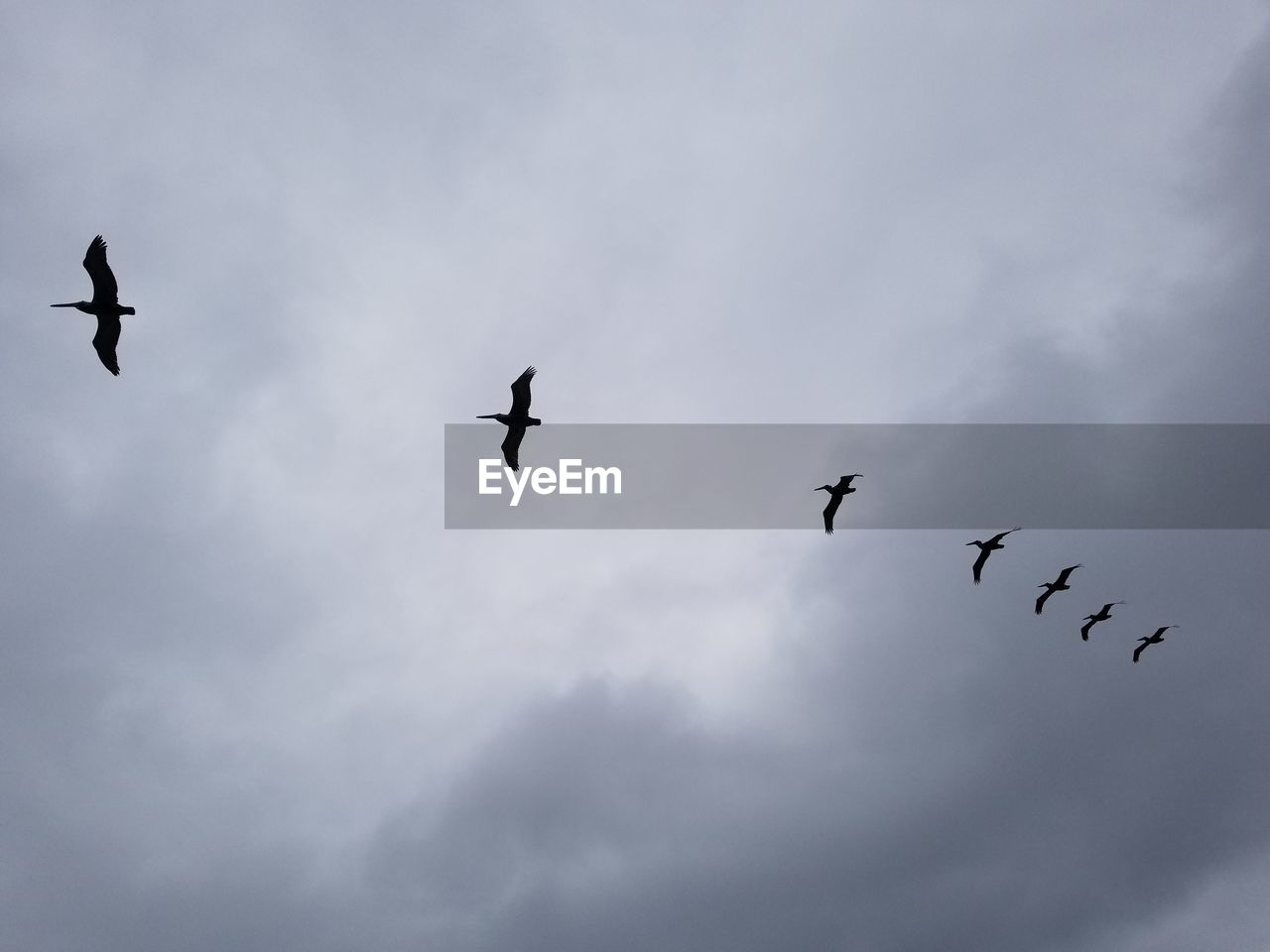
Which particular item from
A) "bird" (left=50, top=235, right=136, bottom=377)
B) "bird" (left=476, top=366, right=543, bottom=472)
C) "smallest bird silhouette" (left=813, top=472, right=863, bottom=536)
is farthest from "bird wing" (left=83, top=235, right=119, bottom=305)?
"smallest bird silhouette" (left=813, top=472, right=863, bottom=536)

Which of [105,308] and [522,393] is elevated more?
[105,308]

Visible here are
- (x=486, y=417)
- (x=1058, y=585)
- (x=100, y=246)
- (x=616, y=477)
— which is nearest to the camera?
(x=100, y=246)

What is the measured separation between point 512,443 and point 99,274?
1979 cm

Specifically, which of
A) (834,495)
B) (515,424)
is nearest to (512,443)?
(515,424)

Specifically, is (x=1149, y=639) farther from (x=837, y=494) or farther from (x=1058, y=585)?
(x=837, y=494)

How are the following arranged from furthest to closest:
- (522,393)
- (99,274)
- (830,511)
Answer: (830,511) → (522,393) → (99,274)

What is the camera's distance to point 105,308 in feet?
167

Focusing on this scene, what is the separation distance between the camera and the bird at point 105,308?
161ft

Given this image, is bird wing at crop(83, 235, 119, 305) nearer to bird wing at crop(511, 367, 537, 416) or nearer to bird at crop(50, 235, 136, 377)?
bird at crop(50, 235, 136, 377)

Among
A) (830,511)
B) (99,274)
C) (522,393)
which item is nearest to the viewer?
(99,274)

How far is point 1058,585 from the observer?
219ft

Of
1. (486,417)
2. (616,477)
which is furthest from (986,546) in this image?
(486,417)

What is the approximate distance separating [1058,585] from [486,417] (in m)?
35.6

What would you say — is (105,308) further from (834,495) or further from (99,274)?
(834,495)
